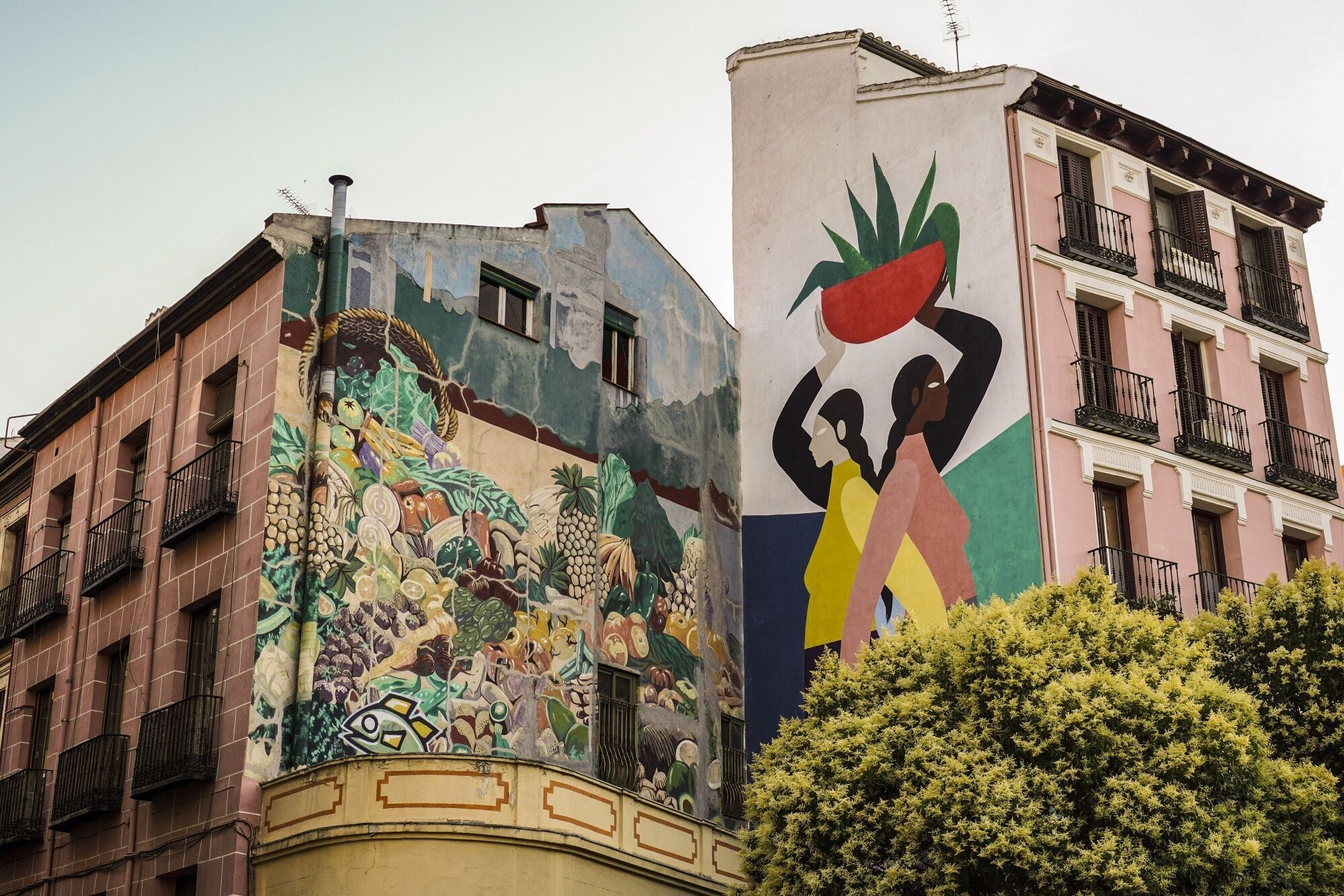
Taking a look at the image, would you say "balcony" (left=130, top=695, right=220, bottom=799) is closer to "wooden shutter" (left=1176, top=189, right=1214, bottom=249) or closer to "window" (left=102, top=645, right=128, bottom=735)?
"window" (left=102, top=645, right=128, bottom=735)

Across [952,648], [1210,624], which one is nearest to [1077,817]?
[952,648]

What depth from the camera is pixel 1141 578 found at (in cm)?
2789

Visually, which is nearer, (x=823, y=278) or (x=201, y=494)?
(x=201, y=494)

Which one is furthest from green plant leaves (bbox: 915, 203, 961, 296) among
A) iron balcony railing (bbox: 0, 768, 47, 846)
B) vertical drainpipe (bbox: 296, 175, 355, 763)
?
iron balcony railing (bbox: 0, 768, 47, 846)

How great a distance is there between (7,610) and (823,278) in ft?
58.1

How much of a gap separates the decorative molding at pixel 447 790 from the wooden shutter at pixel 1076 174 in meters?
16.4

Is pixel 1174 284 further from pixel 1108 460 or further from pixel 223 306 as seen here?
pixel 223 306

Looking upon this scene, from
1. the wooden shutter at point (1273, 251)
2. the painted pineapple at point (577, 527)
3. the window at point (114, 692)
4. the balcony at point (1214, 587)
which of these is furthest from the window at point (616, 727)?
the wooden shutter at point (1273, 251)

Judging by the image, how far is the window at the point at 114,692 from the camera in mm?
26781

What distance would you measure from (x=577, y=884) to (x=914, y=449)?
1109 centimetres

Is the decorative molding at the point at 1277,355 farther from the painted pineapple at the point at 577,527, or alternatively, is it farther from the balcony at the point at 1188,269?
the painted pineapple at the point at 577,527

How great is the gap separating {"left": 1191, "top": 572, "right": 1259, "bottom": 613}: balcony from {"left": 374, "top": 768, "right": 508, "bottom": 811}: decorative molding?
1404 cm

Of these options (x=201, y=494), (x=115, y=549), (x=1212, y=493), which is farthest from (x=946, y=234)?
(x=115, y=549)

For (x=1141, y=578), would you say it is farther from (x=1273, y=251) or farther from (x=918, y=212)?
(x=1273, y=251)
